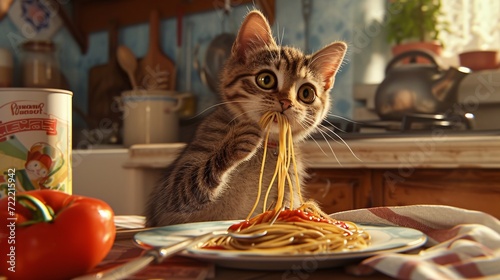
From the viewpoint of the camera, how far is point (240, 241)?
0.66 m

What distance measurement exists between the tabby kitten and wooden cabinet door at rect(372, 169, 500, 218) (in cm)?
64

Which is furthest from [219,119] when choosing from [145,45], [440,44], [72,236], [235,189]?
[145,45]

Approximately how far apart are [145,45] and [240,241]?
2641mm

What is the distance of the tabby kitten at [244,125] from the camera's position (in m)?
1.02

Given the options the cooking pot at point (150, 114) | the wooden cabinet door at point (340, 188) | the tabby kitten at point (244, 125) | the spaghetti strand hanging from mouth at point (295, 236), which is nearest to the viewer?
the spaghetti strand hanging from mouth at point (295, 236)

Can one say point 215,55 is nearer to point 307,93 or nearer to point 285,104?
point 307,93

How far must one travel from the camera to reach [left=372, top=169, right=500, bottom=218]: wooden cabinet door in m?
1.72

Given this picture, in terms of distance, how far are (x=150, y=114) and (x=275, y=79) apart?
164cm

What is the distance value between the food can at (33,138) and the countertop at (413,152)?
82cm

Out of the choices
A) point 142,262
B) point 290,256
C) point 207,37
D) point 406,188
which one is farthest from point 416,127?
point 142,262

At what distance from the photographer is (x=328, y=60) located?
126 cm

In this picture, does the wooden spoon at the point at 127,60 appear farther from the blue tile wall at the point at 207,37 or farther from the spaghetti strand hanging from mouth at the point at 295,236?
the spaghetti strand hanging from mouth at the point at 295,236

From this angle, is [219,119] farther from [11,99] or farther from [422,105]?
[422,105]

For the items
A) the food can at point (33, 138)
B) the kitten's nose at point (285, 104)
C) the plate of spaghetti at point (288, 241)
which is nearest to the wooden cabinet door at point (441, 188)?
the kitten's nose at point (285, 104)
